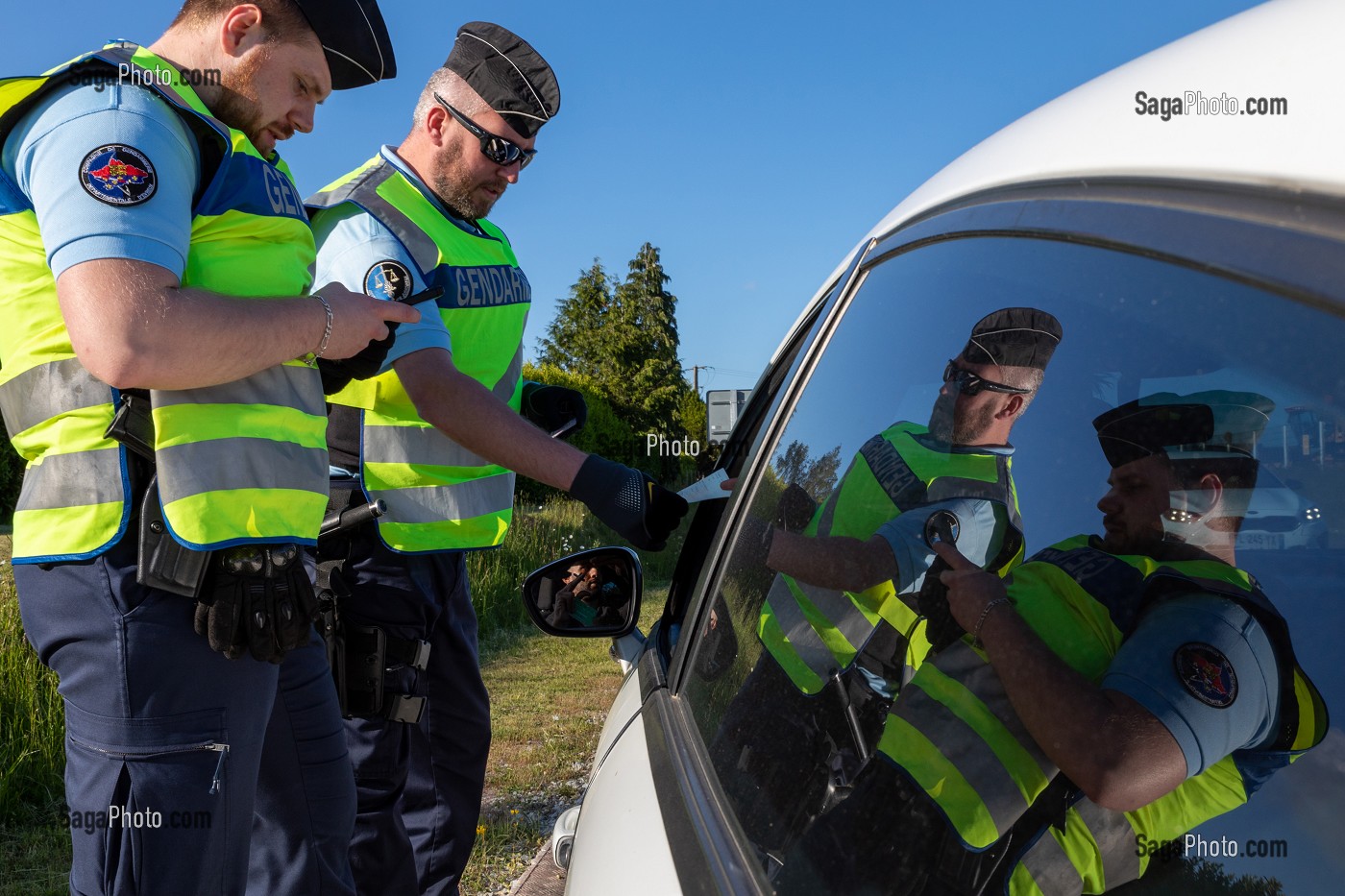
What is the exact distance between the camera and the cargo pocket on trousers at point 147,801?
62.1 inches

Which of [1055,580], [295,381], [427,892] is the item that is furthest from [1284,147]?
[427,892]

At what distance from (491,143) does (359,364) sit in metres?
0.92

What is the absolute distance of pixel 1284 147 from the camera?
1.89 feet

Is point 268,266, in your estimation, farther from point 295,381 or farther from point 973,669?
point 973,669

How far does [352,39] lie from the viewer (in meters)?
1.91

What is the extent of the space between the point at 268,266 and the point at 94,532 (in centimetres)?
51

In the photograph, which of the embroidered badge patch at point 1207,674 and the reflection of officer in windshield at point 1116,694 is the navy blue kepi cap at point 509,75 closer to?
the reflection of officer in windshield at point 1116,694

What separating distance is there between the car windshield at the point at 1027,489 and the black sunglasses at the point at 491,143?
1.51 meters

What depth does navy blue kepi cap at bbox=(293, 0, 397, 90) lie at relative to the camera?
1.83 metres

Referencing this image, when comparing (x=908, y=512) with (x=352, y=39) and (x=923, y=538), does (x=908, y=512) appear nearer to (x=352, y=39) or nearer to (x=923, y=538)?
(x=923, y=538)

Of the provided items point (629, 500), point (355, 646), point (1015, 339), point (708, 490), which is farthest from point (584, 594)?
point (1015, 339)
